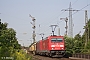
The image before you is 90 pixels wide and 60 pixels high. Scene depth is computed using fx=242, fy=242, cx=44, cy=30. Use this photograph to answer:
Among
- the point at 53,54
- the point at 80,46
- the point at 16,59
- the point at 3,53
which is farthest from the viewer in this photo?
the point at 80,46

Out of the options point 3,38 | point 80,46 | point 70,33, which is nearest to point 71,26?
point 70,33

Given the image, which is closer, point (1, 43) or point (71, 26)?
point (1, 43)

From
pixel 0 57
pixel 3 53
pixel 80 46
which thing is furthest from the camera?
pixel 80 46

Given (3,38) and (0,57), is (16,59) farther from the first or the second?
(0,57)

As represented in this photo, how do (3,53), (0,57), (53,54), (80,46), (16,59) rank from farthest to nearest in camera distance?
1. (80,46)
2. (53,54)
3. (16,59)
4. (3,53)
5. (0,57)

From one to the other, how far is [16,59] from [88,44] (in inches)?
1182

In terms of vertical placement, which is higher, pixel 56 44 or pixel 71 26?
pixel 71 26

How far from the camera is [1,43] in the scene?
672 inches

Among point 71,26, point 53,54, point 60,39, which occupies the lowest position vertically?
point 53,54

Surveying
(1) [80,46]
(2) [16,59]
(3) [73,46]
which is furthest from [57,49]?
(2) [16,59]

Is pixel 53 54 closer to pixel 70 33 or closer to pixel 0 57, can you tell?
pixel 70 33

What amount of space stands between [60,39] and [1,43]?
75.6ft

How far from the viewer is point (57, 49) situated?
38906 mm

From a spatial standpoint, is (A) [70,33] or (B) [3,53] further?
(A) [70,33]
